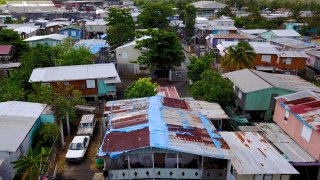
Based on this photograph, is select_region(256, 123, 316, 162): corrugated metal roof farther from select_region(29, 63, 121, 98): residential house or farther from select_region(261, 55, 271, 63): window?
select_region(261, 55, 271, 63): window

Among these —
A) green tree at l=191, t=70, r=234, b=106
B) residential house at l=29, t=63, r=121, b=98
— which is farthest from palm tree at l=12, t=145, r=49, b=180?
green tree at l=191, t=70, r=234, b=106

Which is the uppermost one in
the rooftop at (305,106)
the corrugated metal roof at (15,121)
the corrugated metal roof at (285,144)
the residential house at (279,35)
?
the residential house at (279,35)

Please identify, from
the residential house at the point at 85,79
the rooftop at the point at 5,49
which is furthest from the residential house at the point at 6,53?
the residential house at the point at 85,79

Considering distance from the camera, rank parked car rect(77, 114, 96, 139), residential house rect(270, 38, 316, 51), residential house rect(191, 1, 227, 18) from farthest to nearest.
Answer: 1. residential house rect(191, 1, 227, 18)
2. residential house rect(270, 38, 316, 51)
3. parked car rect(77, 114, 96, 139)

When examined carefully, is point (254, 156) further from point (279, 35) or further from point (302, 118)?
point (279, 35)

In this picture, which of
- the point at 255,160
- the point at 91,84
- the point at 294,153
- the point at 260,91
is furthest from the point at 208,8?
the point at 255,160

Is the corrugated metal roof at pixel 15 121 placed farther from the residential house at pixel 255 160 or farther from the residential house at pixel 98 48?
the residential house at pixel 98 48
